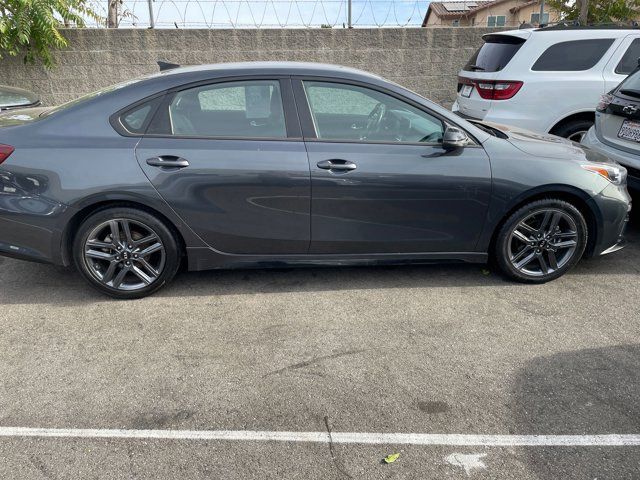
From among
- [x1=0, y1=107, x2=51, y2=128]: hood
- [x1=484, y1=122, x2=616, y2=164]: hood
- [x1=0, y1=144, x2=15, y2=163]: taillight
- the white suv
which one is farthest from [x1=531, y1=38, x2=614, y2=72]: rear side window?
[x1=0, y1=144, x2=15, y2=163]: taillight

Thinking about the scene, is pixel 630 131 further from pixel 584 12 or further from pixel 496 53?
pixel 584 12

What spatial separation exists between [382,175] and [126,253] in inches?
74.4

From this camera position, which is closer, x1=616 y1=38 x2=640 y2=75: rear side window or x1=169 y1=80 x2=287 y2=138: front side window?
x1=169 y1=80 x2=287 y2=138: front side window

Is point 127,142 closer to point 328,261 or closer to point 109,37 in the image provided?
point 328,261

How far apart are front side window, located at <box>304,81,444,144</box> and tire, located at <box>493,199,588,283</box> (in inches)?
35.5

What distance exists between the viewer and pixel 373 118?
3.88 m

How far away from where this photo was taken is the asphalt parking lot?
243cm

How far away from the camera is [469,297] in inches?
154

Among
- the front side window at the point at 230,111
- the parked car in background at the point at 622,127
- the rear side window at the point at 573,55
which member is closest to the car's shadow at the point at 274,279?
the parked car in background at the point at 622,127

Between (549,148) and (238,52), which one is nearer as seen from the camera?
(549,148)

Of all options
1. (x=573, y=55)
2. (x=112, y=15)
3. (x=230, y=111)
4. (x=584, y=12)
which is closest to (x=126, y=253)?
(x=230, y=111)

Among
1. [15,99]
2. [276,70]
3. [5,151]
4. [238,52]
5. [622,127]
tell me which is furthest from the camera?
[238,52]

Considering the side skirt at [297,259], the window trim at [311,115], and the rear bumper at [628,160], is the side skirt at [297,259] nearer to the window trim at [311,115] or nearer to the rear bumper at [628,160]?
the window trim at [311,115]

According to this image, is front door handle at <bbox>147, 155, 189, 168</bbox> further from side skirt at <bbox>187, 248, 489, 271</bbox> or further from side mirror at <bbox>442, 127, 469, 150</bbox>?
side mirror at <bbox>442, 127, 469, 150</bbox>
